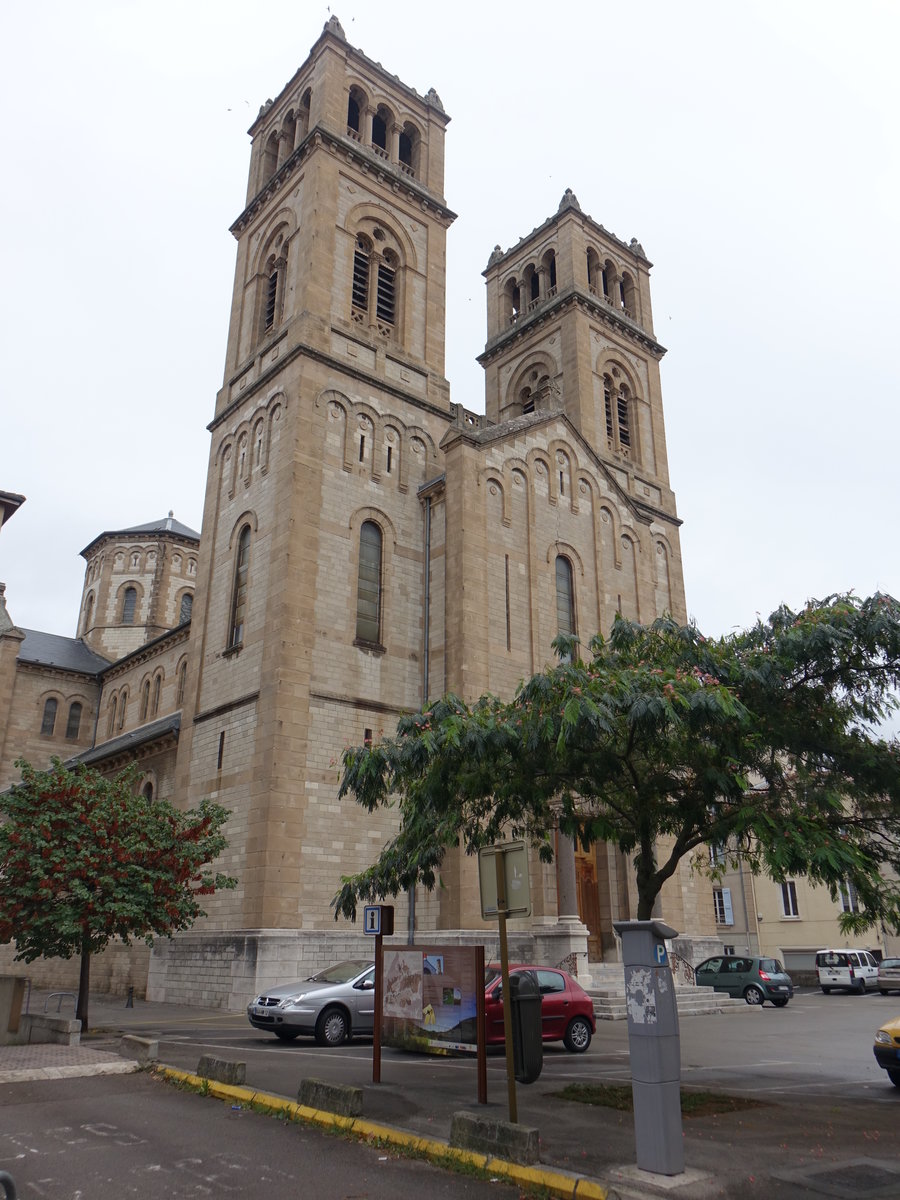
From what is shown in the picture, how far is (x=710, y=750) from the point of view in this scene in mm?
9922

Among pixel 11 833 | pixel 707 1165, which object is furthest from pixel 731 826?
pixel 11 833

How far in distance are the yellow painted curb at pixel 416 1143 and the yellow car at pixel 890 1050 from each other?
6.79 metres

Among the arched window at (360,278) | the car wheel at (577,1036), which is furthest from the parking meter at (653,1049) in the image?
the arched window at (360,278)

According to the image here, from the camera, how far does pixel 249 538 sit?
2745cm

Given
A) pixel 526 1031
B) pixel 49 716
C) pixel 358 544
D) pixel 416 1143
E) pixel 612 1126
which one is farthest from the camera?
pixel 49 716

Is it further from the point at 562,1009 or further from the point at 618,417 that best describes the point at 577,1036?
the point at 618,417

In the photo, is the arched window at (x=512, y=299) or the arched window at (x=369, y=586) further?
the arched window at (x=512, y=299)

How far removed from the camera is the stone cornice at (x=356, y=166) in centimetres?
3162

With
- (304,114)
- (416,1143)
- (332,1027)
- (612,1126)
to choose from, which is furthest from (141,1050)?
(304,114)

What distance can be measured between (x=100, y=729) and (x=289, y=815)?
24879 mm

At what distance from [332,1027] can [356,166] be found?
28477 mm

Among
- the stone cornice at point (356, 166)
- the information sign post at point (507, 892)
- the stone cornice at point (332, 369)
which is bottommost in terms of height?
the information sign post at point (507, 892)

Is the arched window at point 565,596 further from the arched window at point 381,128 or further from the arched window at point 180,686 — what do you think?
the arched window at point 381,128

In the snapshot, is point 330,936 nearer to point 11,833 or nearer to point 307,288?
point 11,833
